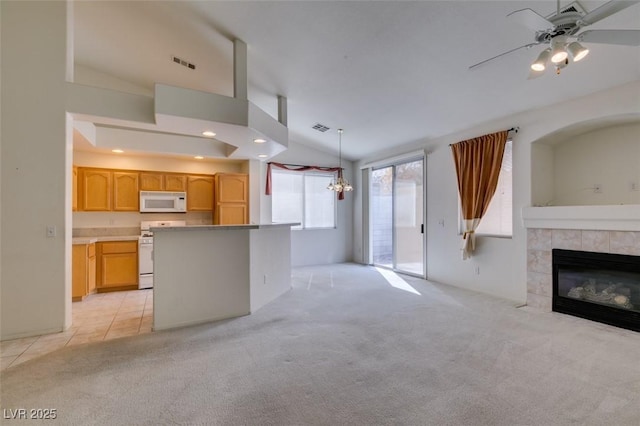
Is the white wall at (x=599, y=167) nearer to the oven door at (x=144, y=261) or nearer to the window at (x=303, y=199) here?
A: the window at (x=303, y=199)

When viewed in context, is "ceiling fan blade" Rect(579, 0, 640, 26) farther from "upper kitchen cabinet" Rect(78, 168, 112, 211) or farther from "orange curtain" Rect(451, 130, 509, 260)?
"upper kitchen cabinet" Rect(78, 168, 112, 211)

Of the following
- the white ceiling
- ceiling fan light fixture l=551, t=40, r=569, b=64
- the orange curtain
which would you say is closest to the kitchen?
the white ceiling

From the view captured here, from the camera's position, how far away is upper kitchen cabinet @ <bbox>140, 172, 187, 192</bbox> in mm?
5699

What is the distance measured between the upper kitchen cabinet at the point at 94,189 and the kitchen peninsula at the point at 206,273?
2934 millimetres

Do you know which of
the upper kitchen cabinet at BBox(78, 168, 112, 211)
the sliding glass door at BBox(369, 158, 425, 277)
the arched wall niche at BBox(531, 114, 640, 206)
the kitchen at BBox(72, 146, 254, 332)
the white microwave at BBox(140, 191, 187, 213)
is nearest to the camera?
the arched wall niche at BBox(531, 114, 640, 206)

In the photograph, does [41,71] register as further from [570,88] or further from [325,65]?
[570,88]

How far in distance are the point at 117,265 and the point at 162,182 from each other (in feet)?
5.66

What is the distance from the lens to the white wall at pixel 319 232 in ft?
23.7

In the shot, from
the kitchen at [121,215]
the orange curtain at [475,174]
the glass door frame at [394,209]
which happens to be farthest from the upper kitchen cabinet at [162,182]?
the orange curtain at [475,174]

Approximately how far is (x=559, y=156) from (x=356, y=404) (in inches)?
182

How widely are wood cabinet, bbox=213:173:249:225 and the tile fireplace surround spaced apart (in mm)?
5101

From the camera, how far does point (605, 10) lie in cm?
170

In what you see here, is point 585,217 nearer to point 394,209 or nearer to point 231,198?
point 394,209

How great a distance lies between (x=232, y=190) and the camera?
20.6 feet
